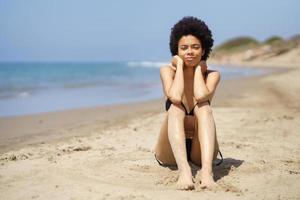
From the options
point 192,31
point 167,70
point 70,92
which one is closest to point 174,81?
point 167,70

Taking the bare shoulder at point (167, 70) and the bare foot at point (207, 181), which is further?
the bare shoulder at point (167, 70)

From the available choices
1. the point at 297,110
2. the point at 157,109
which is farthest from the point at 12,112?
the point at 297,110

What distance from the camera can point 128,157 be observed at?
5.30 metres

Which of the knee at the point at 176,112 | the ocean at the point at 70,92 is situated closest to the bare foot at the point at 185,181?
the knee at the point at 176,112

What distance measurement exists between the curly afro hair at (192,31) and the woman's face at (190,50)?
0.17ft

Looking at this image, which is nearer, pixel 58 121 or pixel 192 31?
pixel 192 31

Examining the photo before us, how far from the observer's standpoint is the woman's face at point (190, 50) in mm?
4441

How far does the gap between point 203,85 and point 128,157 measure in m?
1.52

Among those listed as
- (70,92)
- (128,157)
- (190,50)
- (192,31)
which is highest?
(192,31)

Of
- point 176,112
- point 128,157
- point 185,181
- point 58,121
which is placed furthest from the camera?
point 58,121

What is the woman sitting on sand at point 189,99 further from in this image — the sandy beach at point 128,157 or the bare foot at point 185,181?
the sandy beach at point 128,157

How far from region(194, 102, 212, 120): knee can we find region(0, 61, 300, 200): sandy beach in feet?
2.01

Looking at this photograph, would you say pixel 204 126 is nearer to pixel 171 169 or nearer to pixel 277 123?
pixel 171 169

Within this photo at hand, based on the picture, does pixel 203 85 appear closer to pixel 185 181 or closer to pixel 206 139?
pixel 206 139
